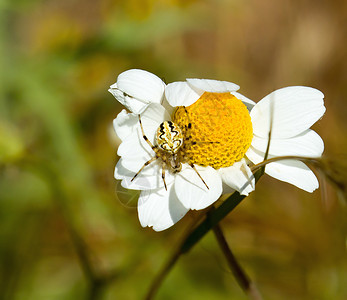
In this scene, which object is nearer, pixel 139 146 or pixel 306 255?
pixel 139 146

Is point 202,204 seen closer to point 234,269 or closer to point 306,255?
point 234,269

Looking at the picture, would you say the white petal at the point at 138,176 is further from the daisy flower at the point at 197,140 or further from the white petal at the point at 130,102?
the white petal at the point at 130,102

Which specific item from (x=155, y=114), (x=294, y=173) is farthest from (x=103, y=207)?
(x=294, y=173)

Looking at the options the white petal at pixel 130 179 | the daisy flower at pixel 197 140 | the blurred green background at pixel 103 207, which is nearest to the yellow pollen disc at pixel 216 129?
the daisy flower at pixel 197 140

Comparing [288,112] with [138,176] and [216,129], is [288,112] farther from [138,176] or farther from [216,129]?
[138,176]

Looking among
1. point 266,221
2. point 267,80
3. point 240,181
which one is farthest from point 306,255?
point 267,80

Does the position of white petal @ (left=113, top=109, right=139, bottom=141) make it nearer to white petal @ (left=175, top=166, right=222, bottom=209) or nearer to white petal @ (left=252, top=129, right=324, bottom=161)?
white petal @ (left=175, top=166, right=222, bottom=209)
